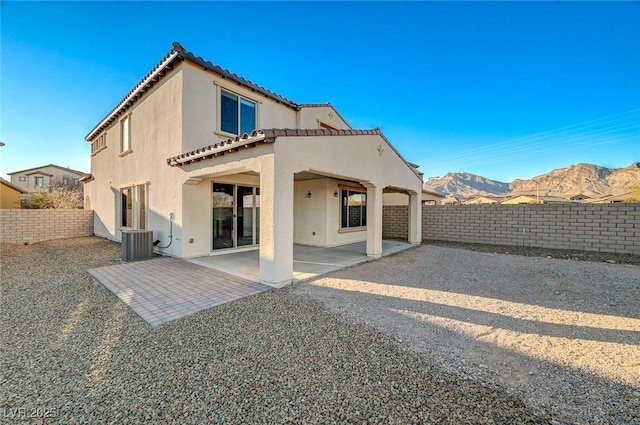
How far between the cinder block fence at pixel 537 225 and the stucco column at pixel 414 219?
5.53 ft

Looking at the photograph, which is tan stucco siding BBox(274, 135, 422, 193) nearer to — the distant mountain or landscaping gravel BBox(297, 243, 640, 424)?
landscaping gravel BBox(297, 243, 640, 424)

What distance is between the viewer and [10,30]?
309 inches

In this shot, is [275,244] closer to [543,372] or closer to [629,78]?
[543,372]

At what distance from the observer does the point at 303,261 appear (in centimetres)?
908

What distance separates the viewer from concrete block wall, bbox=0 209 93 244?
12.8 m

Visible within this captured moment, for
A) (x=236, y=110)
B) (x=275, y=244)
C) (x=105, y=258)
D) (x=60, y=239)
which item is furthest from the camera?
(x=60, y=239)

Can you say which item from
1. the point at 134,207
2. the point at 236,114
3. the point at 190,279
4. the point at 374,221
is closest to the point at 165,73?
the point at 236,114

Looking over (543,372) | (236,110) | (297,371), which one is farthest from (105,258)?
(543,372)

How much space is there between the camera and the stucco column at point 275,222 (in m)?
6.04

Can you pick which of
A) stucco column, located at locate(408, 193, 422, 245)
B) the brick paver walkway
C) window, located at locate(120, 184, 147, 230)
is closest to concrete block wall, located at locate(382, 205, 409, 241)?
stucco column, located at locate(408, 193, 422, 245)

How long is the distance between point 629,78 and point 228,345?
832 inches

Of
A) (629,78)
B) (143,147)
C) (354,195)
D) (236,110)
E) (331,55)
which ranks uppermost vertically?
(331,55)

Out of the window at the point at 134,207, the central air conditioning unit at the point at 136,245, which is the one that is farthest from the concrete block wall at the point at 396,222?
the window at the point at 134,207

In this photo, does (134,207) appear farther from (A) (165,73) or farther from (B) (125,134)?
(A) (165,73)
